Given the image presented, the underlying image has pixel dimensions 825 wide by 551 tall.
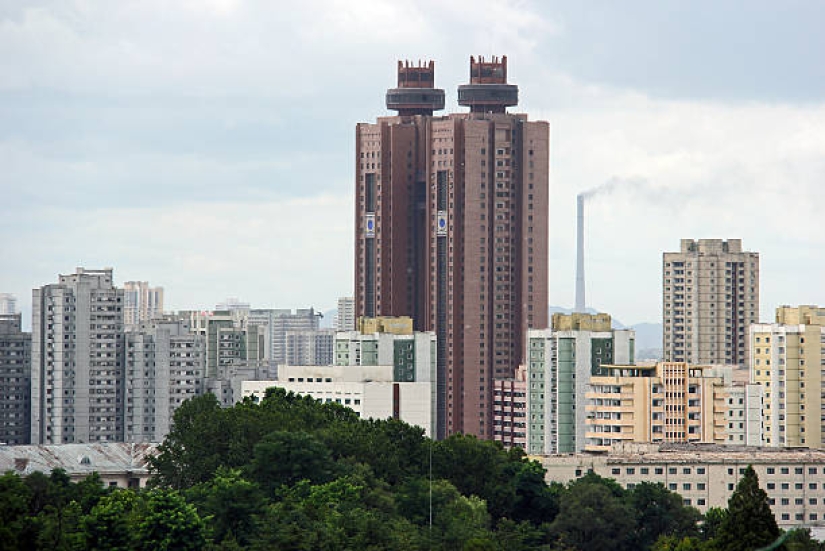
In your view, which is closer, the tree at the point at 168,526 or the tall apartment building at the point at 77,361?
the tree at the point at 168,526

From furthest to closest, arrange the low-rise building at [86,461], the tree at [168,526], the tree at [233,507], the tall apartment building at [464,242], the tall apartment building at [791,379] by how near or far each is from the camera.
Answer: the tall apartment building at [464,242], the tall apartment building at [791,379], the low-rise building at [86,461], the tree at [233,507], the tree at [168,526]

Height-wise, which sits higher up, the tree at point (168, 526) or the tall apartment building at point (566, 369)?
the tall apartment building at point (566, 369)

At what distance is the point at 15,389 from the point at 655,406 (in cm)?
4119

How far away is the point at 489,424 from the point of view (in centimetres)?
12069

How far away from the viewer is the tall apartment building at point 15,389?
11706 cm

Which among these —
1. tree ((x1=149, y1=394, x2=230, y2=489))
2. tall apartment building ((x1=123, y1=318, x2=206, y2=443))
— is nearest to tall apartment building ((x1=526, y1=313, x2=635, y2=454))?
tall apartment building ((x1=123, y1=318, x2=206, y2=443))

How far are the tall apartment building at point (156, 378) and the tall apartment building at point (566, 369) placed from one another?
22.5 meters

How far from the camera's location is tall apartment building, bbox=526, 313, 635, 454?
10594 centimetres

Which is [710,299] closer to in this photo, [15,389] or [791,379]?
[791,379]

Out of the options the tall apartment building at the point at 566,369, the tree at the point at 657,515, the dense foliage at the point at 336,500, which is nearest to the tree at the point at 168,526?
the dense foliage at the point at 336,500

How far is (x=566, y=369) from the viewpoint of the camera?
106875 millimetres

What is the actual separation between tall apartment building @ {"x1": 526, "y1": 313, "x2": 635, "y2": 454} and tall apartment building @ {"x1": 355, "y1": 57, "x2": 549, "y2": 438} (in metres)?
11.7

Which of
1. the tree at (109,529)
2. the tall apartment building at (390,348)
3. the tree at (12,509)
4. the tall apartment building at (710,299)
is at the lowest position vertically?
the tree at (109,529)

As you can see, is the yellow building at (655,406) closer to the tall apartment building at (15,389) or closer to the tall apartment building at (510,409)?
the tall apartment building at (510,409)
